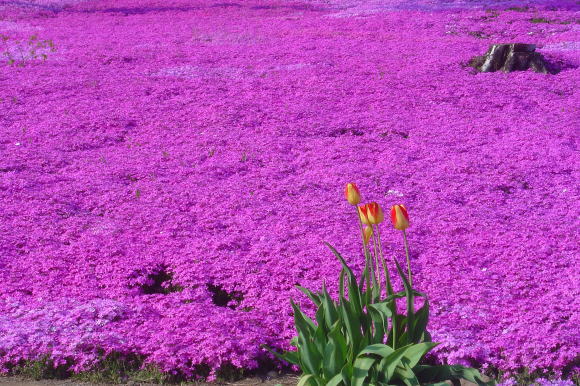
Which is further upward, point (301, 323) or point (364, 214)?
point (364, 214)

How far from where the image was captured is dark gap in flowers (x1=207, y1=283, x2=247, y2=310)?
7.18 m

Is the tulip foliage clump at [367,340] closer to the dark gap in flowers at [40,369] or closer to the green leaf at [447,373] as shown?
the green leaf at [447,373]

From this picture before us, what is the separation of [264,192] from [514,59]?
1011 cm

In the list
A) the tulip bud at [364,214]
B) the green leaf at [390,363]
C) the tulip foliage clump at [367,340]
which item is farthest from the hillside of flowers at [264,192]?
the tulip bud at [364,214]

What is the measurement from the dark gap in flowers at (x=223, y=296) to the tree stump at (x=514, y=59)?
12.4m

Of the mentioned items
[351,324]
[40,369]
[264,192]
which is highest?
[351,324]

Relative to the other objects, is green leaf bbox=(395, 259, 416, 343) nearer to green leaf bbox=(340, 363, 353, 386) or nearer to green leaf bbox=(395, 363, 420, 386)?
green leaf bbox=(395, 363, 420, 386)

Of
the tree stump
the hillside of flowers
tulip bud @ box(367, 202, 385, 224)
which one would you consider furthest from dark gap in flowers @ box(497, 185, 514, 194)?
the tree stump

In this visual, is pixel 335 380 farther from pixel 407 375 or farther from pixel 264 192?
pixel 264 192

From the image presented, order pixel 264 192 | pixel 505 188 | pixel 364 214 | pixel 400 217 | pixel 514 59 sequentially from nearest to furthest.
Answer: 1. pixel 400 217
2. pixel 364 214
3. pixel 264 192
4. pixel 505 188
5. pixel 514 59

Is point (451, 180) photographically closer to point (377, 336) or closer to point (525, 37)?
point (377, 336)

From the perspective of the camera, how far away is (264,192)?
1017cm

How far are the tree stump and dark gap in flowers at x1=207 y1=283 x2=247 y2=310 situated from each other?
12.4 m

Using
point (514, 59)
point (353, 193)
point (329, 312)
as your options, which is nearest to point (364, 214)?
point (353, 193)
